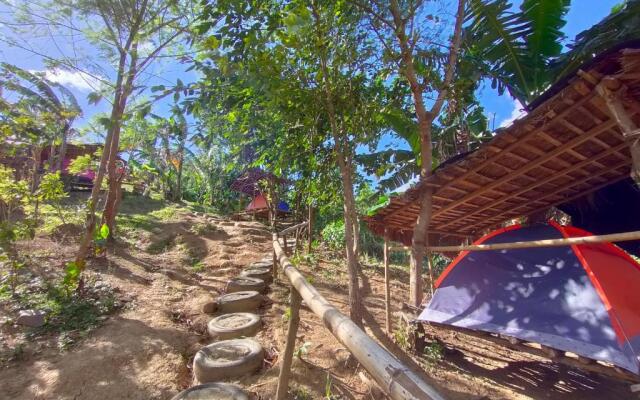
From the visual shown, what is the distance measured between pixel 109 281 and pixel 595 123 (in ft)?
26.5

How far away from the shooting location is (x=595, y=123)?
3.16 m

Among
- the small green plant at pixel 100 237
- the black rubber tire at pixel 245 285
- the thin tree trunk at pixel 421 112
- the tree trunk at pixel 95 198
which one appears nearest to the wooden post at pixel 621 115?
the thin tree trunk at pixel 421 112

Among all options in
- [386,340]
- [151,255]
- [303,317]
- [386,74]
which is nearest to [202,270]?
[151,255]

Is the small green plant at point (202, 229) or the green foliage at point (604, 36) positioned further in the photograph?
the small green plant at point (202, 229)

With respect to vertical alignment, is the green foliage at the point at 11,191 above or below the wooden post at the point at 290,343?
above

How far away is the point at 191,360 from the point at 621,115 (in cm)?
507

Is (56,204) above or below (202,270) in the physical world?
above

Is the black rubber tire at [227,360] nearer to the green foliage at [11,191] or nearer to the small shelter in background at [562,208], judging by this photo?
the small shelter in background at [562,208]

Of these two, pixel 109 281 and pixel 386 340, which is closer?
pixel 386 340

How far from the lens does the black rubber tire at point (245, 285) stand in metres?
6.41

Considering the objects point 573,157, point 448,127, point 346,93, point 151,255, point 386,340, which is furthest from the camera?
point 151,255

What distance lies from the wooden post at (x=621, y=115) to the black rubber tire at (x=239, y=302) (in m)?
5.29

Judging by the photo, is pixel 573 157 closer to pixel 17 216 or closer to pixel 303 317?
pixel 303 317

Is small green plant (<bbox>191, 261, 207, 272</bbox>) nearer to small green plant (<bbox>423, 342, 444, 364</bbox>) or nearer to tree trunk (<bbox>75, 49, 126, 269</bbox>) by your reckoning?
tree trunk (<bbox>75, 49, 126, 269</bbox>)
